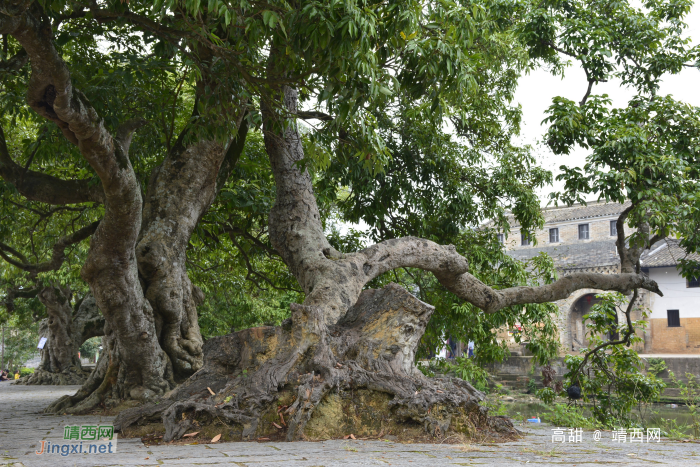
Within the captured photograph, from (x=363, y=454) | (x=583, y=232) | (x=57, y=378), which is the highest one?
(x=583, y=232)

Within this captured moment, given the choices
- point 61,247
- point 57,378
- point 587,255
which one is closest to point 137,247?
point 61,247

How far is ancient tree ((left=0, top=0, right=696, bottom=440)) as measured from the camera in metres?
4.59

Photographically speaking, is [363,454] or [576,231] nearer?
[363,454]

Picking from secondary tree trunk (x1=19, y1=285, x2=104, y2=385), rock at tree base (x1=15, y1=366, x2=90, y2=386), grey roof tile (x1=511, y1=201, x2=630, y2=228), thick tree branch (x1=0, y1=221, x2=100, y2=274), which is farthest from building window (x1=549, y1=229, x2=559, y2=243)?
thick tree branch (x1=0, y1=221, x2=100, y2=274)

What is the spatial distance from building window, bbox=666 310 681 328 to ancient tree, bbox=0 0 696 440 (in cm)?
2530

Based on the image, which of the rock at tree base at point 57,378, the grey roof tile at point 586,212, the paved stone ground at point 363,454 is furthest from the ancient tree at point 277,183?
the grey roof tile at point 586,212

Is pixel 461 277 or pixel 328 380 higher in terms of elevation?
pixel 461 277

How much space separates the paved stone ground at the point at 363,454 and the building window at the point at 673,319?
30459mm

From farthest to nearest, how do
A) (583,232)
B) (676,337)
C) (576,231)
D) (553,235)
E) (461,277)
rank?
(553,235) → (576,231) → (583,232) → (676,337) → (461,277)

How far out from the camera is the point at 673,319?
31.4 m

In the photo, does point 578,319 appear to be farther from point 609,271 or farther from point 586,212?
point 586,212

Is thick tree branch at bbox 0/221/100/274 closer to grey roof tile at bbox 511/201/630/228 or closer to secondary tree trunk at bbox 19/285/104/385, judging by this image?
secondary tree trunk at bbox 19/285/104/385

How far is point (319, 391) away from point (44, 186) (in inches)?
228

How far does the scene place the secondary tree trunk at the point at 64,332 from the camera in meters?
19.3
